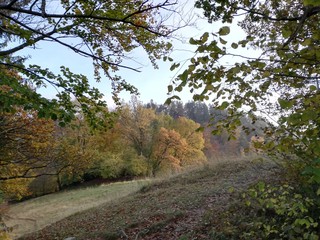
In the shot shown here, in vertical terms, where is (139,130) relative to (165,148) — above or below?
A: above

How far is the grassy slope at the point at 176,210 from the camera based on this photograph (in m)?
6.48

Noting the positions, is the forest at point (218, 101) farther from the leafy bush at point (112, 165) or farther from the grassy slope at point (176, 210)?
the leafy bush at point (112, 165)

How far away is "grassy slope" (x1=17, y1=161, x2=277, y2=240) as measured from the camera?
6484 mm

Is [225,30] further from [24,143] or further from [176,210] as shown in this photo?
[24,143]

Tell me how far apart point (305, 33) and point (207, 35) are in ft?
6.13

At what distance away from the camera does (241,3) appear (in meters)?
3.23

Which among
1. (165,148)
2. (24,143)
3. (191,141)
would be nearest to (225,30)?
(24,143)

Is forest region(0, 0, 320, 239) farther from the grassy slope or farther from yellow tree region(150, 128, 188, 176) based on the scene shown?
yellow tree region(150, 128, 188, 176)

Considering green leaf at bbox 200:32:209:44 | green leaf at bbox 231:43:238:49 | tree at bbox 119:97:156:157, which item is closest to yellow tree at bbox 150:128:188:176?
tree at bbox 119:97:156:157

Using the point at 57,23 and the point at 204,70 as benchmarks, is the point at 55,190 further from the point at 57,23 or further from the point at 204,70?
the point at 204,70

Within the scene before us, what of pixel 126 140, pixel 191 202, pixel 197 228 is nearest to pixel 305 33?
pixel 197 228

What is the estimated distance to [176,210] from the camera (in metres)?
7.37

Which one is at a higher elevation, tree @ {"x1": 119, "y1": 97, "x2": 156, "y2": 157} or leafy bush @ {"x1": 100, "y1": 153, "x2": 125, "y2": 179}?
tree @ {"x1": 119, "y1": 97, "x2": 156, "y2": 157}

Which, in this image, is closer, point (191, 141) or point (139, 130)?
point (139, 130)
